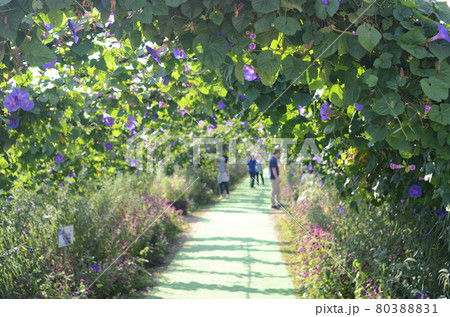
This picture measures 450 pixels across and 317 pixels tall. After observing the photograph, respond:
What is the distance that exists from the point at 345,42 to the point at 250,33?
0.39 m

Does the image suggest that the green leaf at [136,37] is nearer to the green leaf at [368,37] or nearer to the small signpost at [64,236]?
the green leaf at [368,37]

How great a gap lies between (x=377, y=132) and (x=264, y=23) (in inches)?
25.5

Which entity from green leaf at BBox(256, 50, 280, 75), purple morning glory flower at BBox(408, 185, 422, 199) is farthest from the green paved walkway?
green leaf at BBox(256, 50, 280, 75)

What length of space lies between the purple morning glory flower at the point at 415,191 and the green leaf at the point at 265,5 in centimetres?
179

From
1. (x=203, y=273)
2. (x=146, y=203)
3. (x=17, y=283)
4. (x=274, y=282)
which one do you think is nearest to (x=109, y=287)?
(x=17, y=283)

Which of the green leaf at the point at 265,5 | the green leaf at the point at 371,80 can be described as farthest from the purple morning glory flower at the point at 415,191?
the green leaf at the point at 265,5

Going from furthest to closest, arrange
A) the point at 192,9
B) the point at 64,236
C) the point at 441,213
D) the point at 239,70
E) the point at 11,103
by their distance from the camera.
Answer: the point at 64,236
the point at 441,213
the point at 11,103
the point at 239,70
the point at 192,9

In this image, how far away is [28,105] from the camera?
252 cm

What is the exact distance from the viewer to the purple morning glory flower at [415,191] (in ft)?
9.53

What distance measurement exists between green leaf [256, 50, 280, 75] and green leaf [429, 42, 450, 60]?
0.58 meters

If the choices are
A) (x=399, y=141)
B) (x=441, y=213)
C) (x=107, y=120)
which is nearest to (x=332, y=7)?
(x=399, y=141)

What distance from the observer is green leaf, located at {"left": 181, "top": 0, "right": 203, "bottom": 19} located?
1.74 m

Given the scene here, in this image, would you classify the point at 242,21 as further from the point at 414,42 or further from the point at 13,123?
the point at 13,123

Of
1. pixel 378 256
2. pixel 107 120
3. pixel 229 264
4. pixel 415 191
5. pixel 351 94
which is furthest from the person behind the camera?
pixel 229 264
